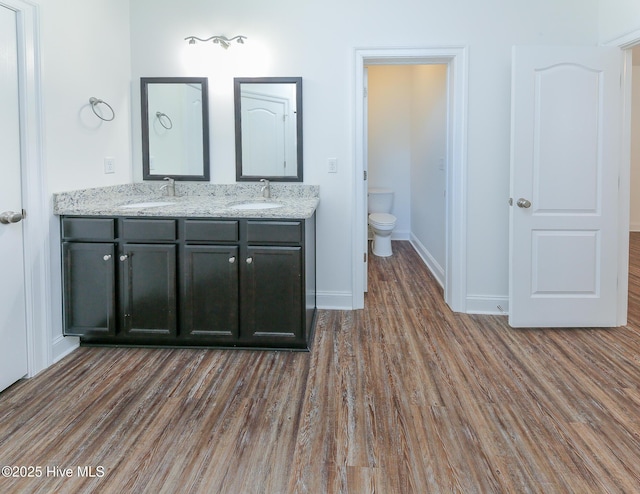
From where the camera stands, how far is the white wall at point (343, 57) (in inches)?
140

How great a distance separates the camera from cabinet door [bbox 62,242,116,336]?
296 centimetres

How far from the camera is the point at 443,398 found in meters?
2.41

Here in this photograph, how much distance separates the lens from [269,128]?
371 centimetres

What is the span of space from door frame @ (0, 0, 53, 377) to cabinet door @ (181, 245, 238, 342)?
739 mm

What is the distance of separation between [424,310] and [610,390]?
1.54 m

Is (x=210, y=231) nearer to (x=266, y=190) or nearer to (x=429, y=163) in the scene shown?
(x=266, y=190)

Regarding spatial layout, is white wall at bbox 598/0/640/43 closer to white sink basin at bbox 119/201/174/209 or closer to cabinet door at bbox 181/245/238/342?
cabinet door at bbox 181/245/238/342

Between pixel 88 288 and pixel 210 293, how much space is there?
0.73 m

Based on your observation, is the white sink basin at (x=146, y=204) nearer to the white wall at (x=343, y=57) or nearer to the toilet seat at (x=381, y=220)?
the white wall at (x=343, y=57)

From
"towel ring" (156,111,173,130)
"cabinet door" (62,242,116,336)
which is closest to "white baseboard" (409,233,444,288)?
"towel ring" (156,111,173,130)

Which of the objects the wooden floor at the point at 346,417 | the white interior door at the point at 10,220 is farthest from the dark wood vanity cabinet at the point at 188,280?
the white interior door at the point at 10,220

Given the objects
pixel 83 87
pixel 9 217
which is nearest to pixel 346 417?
pixel 9 217

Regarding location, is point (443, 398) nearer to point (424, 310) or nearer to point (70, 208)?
point (424, 310)

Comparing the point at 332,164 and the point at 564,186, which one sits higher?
the point at 332,164
